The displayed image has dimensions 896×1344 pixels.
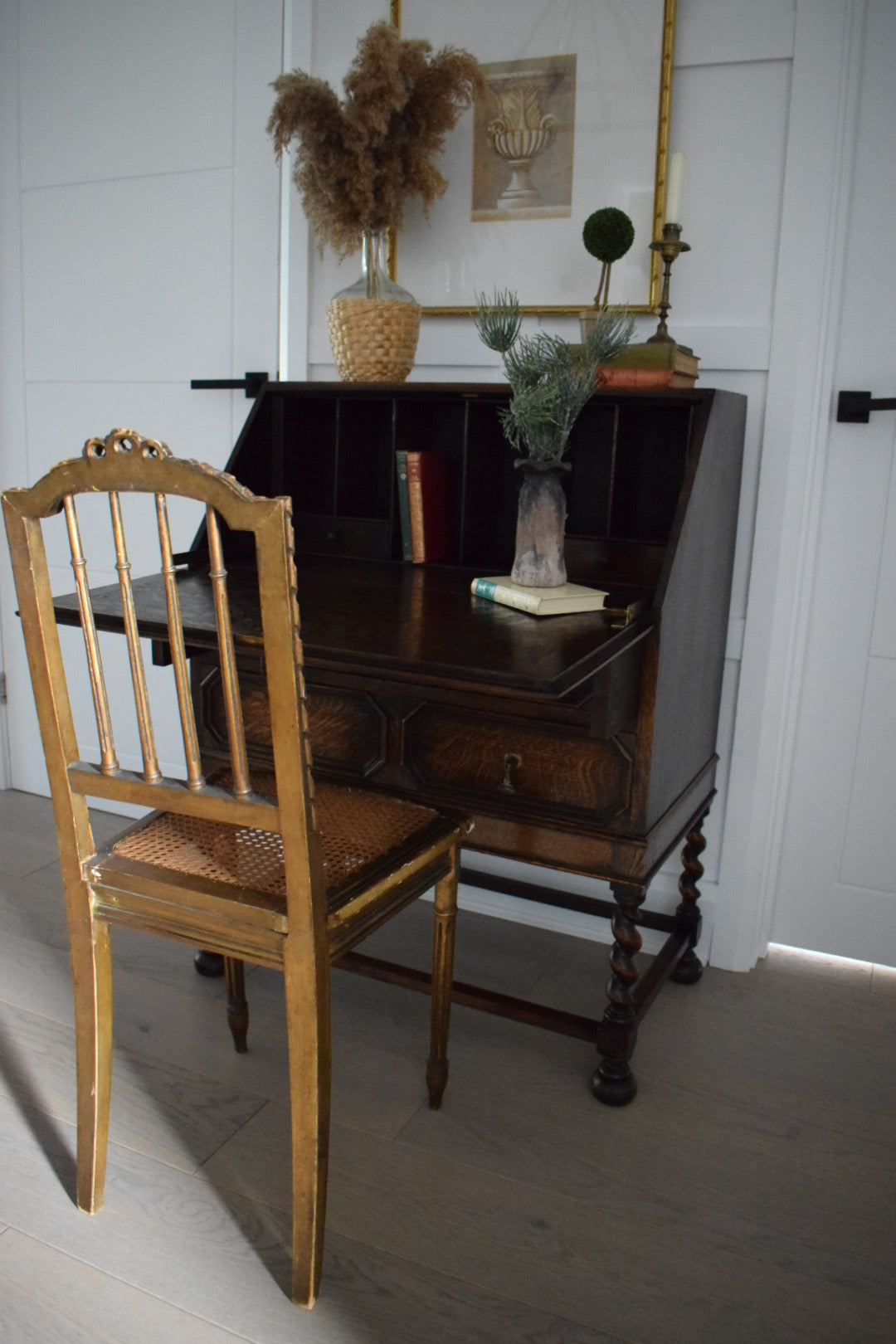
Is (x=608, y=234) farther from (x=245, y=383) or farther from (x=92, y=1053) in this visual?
(x=92, y=1053)

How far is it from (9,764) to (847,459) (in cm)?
238

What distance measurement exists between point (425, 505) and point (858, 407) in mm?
817

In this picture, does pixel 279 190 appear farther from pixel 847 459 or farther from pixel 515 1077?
pixel 515 1077

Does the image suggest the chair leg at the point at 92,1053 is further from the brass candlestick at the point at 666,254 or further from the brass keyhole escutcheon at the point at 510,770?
the brass candlestick at the point at 666,254

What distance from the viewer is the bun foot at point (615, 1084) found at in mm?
1714

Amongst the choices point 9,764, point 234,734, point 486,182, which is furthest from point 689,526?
point 9,764

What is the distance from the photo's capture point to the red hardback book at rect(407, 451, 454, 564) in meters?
1.92

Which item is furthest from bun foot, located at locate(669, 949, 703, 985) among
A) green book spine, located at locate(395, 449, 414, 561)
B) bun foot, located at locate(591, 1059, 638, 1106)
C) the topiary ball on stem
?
the topiary ball on stem

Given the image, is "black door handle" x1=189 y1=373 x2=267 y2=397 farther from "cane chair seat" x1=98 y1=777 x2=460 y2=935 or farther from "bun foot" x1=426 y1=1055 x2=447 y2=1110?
"bun foot" x1=426 y1=1055 x2=447 y2=1110

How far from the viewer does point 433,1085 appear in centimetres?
169

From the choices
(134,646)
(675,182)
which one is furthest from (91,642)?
(675,182)

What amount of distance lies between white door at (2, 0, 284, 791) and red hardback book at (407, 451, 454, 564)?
67 cm

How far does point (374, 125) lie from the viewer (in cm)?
189

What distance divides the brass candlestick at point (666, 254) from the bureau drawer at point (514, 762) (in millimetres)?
723
